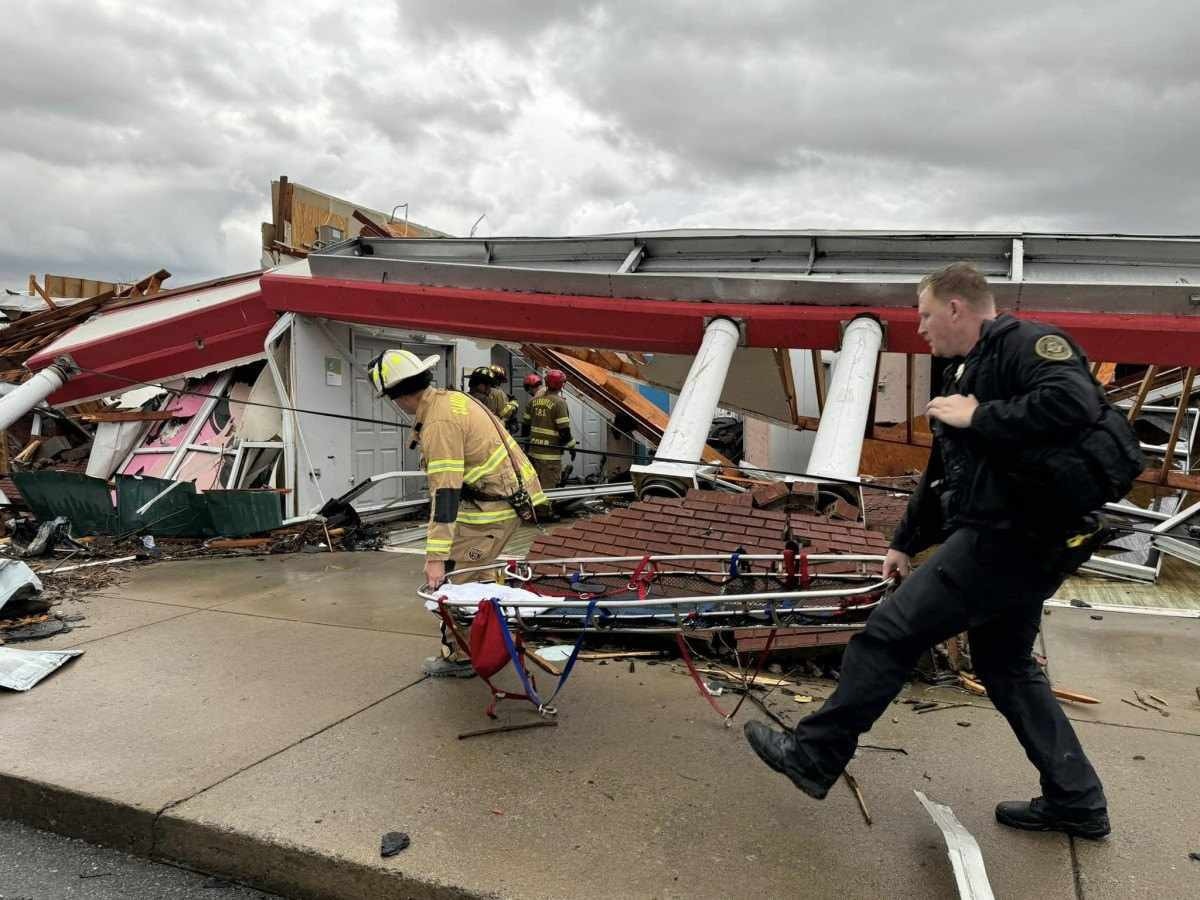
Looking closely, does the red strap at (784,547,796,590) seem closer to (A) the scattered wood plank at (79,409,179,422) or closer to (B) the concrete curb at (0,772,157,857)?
(B) the concrete curb at (0,772,157,857)

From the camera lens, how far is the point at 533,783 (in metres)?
3.02

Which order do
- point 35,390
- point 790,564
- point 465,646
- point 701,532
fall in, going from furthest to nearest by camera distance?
point 35,390, point 701,532, point 465,646, point 790,564

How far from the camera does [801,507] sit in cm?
543

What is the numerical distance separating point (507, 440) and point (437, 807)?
2.06 meters

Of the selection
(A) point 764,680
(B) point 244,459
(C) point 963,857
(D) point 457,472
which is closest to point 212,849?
(D) point 457,472

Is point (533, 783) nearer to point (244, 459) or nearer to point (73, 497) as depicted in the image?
point (244, 459)

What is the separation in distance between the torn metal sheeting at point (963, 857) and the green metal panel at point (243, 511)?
6689 mm

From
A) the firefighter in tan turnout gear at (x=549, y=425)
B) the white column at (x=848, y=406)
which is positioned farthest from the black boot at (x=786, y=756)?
the firefighter in tan turnout gear at (x=549, y=425)

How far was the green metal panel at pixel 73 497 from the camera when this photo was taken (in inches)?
304

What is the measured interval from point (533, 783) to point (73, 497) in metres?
6.95

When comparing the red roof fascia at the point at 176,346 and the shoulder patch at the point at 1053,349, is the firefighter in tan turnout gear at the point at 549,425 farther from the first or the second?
the shoulder patch at the point at 1053,349

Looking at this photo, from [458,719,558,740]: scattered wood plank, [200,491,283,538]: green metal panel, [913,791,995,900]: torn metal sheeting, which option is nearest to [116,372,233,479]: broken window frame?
[200,491,283,538]: green metal panel

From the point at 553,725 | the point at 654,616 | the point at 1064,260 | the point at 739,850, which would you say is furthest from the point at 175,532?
the point at 1064,260

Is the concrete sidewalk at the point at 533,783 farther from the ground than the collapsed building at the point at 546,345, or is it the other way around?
the collapsed building at the point at 546,345
